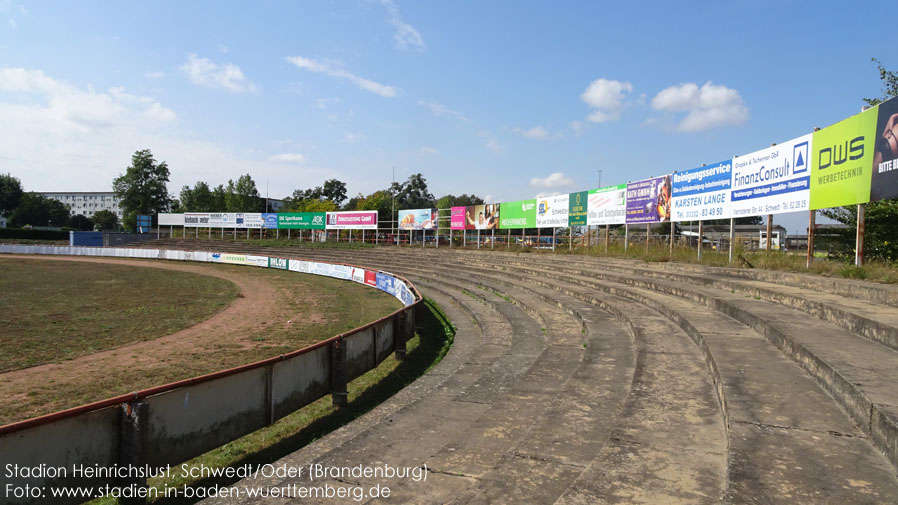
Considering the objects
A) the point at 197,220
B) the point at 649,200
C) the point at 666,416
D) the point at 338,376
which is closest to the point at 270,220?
the point at 197,220

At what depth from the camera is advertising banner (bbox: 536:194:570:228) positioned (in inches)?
1044

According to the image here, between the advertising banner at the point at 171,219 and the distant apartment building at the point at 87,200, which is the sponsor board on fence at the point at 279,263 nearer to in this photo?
the advertising banner at the point at 171,219

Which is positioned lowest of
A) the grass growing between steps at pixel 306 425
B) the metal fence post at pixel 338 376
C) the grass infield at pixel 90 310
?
the grass infield at pixel 90 310

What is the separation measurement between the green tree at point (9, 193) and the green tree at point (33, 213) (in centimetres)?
287

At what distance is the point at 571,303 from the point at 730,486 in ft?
29.3

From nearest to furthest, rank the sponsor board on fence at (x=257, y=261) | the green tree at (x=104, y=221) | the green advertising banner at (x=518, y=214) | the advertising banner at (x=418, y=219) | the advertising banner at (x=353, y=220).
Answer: the green advertising banner at (x=518, y=214) → the sponsor board on fence at (x=257, y=261) → the advertising banner at (x=418, y=219) → the advertising banner at (x=353, y=220) → the green tree at (x=104, y=221)

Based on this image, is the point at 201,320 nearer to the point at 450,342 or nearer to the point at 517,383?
the point at 450,342

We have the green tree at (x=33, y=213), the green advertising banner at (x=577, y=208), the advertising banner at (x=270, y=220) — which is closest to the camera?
the green advertising banner at (x=577, y=208)

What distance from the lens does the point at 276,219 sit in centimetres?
5184

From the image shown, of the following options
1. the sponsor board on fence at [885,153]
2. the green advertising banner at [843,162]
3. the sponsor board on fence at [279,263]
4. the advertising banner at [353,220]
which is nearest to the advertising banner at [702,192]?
the green advertising banner at [843,162]

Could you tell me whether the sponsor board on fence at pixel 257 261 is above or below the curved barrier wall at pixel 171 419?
below

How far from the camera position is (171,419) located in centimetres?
423

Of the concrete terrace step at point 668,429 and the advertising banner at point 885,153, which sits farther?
the advertising banner at point 885,153

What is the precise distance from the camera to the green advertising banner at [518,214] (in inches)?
1158
